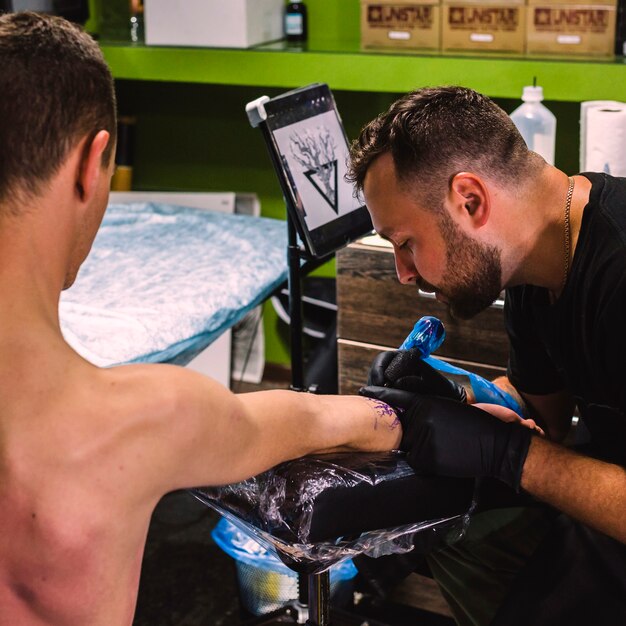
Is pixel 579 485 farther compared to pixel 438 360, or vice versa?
pixel 438 360

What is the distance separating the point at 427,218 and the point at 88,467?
0.74 metres

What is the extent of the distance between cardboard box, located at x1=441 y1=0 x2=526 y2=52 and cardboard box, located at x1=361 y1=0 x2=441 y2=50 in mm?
38

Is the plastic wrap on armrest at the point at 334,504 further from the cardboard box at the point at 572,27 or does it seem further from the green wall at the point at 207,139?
the green wall at the point at 207,139

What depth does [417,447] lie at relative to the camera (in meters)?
1.35

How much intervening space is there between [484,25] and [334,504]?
1944mm

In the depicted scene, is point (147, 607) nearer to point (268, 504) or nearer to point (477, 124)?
point (268, 504)

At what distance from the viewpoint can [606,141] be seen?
2.28 m

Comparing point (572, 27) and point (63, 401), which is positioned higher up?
point (572, 27)

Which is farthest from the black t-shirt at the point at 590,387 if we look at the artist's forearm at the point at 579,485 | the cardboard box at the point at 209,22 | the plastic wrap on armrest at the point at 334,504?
the cardboard box at the point at 209,22

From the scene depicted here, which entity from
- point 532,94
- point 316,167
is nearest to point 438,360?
point 316,167

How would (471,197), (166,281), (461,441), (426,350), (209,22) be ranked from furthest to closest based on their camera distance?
(209,22), (166,281), (426,350), (471,197), (461,441)

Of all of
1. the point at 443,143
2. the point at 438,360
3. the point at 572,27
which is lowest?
the point at 438,360

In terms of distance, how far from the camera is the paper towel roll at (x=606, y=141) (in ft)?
7.42

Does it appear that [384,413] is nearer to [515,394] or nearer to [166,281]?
[515,394]
